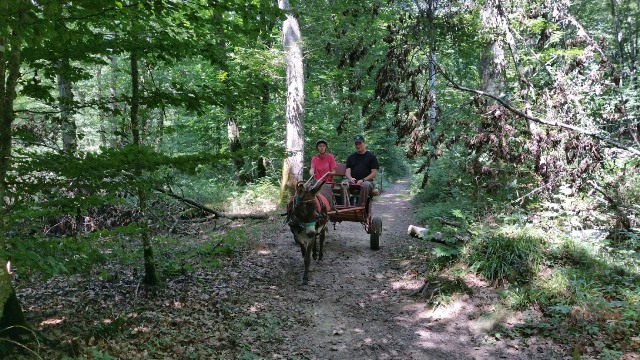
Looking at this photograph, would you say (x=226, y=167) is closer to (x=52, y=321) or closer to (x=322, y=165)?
(x=52, y=321)

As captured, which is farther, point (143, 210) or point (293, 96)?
point (293, 96)

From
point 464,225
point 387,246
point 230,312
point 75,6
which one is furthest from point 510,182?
point 75,6

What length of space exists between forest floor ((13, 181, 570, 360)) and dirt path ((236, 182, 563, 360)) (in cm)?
2

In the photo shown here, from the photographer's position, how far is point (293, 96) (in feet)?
44.6

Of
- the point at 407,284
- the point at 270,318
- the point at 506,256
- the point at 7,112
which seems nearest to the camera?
the point at 7,112

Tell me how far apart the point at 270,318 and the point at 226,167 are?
2.48 m

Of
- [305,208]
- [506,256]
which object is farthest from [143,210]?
[506,256]

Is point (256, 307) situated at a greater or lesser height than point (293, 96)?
lesser

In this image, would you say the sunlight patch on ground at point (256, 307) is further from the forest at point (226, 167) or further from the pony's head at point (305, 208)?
the pony's head at point (305, 208)

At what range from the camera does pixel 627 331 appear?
4984mm

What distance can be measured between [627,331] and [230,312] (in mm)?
5275

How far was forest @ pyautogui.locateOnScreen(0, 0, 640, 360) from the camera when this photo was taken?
A: 12.3ft

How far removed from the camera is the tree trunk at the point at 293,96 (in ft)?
44.1

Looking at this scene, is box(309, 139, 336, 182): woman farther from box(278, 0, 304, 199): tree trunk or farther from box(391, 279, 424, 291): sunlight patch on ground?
box(278, 0, 304, 199): tree trunk
